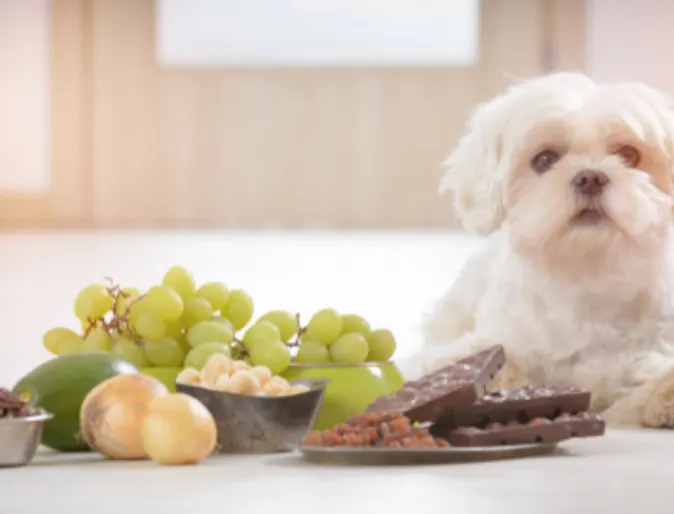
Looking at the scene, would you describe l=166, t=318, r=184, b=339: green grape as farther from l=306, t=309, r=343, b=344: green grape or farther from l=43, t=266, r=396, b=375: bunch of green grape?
l=306, t=309, r=343, b=344: green grape

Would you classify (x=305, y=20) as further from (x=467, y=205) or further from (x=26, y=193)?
(x=467, y=205)

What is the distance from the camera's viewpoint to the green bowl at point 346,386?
233 centimetres

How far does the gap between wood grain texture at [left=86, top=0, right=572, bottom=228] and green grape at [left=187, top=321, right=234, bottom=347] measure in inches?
401

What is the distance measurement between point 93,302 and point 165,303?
190 millimetres

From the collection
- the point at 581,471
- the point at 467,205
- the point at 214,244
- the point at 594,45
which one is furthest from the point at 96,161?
the point at 581,471

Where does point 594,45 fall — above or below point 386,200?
above

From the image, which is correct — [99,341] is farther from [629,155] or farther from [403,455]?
[629,155]

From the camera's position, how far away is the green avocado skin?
221 cm

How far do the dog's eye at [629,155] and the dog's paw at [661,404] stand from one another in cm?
43

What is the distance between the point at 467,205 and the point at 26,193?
1049 centimetres

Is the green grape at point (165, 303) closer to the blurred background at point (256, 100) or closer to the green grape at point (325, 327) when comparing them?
the green grape at point (325, 327)

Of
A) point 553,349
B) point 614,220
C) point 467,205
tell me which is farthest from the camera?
point 467,205

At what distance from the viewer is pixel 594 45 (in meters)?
12.4

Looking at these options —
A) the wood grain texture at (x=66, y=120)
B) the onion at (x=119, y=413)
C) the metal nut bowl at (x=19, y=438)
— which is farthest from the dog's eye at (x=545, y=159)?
the wood grain texture at (x=66, y=120)
